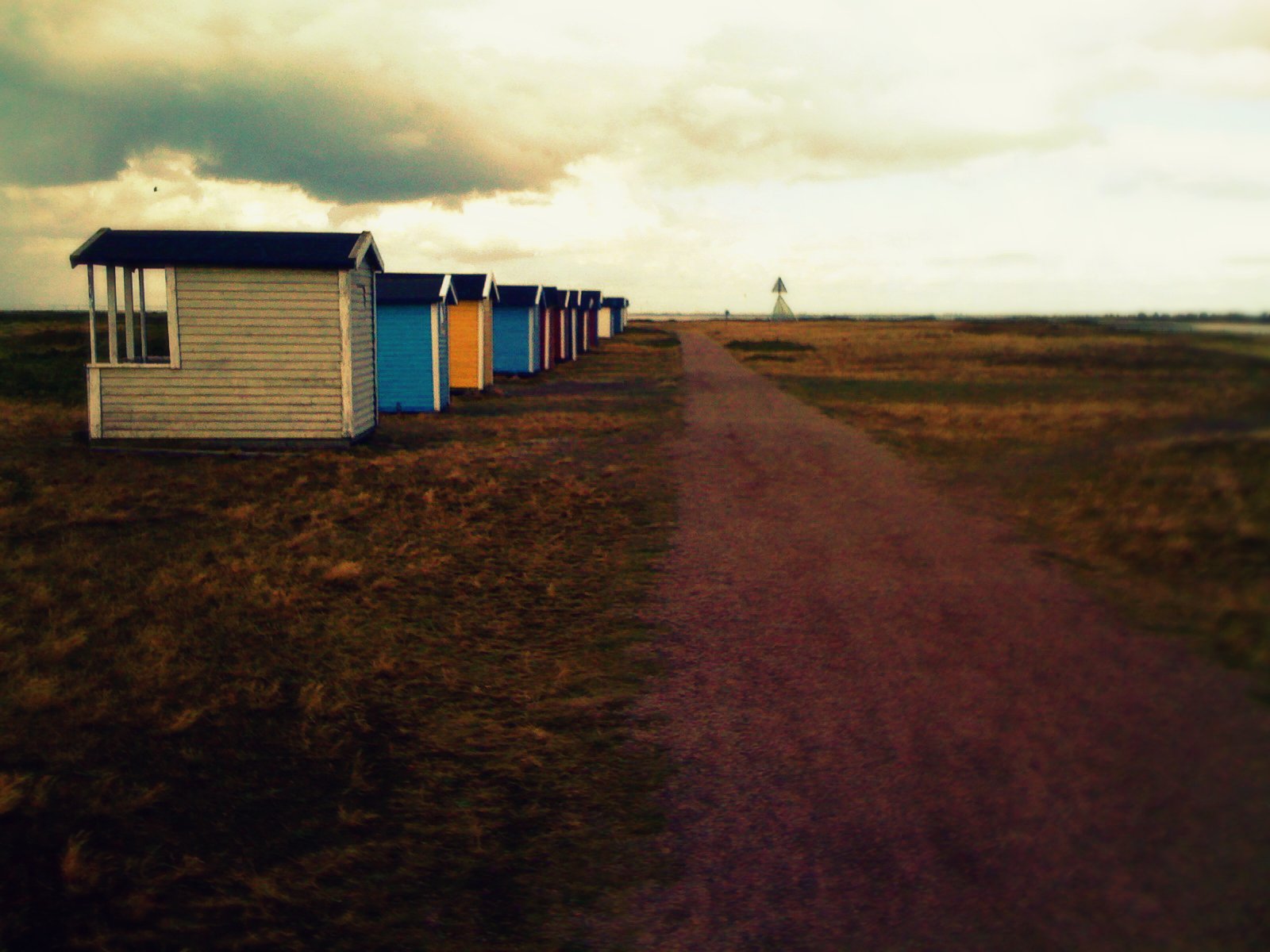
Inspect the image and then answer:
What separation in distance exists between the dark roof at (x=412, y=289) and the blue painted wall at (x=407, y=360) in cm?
30

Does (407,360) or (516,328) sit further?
(516,328)

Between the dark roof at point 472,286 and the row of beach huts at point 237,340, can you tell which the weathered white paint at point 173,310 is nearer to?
the row of beach huts at point 237,340

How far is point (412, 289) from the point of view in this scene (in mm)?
22953

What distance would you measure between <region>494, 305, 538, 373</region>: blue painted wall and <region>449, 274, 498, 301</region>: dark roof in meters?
6.33

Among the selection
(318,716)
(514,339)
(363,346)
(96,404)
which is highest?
(514,339)

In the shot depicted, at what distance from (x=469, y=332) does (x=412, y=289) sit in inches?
205

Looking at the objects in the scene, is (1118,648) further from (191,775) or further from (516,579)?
(191,775)

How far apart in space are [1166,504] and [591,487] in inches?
284

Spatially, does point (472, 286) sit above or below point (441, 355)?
above

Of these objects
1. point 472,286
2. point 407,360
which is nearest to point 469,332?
point 472,286

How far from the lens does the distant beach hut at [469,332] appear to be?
2780 centimetres

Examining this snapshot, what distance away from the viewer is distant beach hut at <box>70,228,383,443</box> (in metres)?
16.0

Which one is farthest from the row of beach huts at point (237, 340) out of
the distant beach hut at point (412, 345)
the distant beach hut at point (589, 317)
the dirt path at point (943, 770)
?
the distant beach hut at point (589, 317)

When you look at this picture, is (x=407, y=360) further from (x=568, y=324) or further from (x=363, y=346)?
(x=568, y=324)
